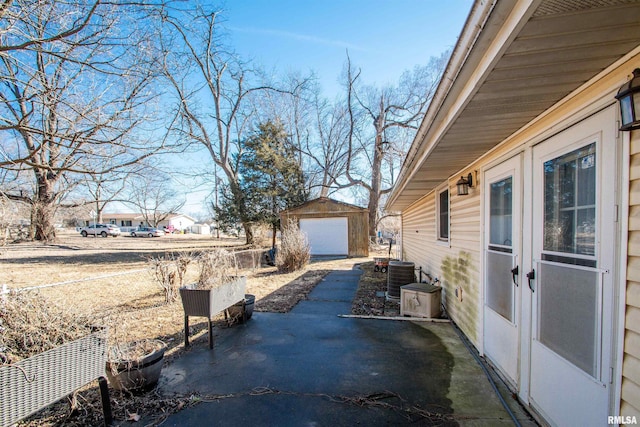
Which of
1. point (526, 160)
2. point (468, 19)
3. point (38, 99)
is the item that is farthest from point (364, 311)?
point (38, 99)

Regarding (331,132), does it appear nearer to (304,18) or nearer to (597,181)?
(304,18)

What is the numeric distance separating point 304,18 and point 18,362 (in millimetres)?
9190

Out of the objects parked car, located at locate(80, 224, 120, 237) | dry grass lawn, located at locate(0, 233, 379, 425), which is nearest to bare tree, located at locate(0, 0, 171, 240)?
dry grass lawn, located at locate(0, 233, 379, 425)

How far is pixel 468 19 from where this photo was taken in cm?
144

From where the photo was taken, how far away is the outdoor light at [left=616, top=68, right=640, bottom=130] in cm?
133

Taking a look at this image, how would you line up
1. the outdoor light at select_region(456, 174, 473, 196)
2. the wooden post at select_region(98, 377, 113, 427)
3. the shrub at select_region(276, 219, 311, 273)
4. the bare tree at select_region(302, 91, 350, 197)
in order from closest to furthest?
the wooden post at select_region(98, 377, 113, 427)
the outdoor light at select_region(456, 174, 473, 196)
the shrub at select_region(276, 219, 311, 273)
the bare tree at select_region(302, 91, 350, 197)

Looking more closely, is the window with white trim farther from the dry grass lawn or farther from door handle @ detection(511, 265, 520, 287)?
door handle @ detection(511, 265, 520, 287)

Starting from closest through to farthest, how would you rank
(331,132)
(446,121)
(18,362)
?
(18,362) → (446,121) → (331,132)

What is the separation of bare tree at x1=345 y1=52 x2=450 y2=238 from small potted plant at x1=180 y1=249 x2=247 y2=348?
15959 millimetres

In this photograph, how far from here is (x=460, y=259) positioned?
13.9 feet

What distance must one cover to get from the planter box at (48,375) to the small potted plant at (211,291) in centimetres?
127

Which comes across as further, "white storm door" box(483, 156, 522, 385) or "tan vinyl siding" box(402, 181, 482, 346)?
"tan vinyl siding" box(402, 181, 482, 346)

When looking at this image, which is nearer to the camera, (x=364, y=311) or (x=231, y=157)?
(x=364, y=311)

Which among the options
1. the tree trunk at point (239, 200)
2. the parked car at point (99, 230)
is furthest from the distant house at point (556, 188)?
the parked car at point (99, 230)
